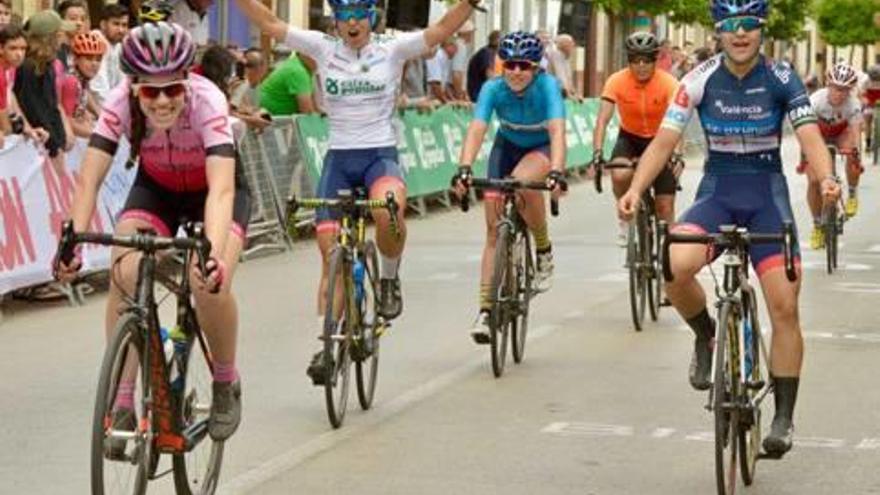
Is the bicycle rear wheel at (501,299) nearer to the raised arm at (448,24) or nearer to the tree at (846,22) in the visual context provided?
the raised arm at (448,24)

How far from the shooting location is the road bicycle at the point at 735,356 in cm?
839

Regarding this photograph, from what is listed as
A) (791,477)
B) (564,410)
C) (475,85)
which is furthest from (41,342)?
(475,85)

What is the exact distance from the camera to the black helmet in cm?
1553

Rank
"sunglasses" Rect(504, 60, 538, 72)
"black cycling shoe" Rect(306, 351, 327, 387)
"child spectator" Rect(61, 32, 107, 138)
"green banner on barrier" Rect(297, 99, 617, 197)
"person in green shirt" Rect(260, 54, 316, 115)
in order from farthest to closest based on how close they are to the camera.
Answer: "green banner on barrier" Rect(297, 99, 617, 197) → "person in green shirt" Rect(260, 54, 316, 115) → "child spectator" Rect(61, 32, 107, 138) → "sunglasses" Rect(504, 60, 538, 72) → "black cycling shoe" Rect(306, 351, 327, 387)

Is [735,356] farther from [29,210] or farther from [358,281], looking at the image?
[29,210]

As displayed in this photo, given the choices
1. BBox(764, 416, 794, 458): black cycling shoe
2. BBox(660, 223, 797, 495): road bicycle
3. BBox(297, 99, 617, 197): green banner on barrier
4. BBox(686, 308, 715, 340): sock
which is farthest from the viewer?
BBox(297, 99, 617, 197): green banner on barrier

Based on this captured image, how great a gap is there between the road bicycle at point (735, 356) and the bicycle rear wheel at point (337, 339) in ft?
6.26

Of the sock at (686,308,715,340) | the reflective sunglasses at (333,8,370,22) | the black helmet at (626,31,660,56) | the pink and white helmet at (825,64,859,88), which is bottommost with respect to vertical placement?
the sock at (686,308,715,340)

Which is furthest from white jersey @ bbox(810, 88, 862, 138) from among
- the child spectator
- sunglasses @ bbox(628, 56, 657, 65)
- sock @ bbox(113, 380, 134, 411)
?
sock @ bbox(113, 380, 134, 411)

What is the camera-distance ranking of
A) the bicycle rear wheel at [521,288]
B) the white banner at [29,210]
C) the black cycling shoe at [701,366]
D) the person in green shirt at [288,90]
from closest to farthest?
1. the black cycling shoe at [701,366]
2. the bicycle rear wheel at [521,288]
3. the white banner at [29,210]
4. the person in green shirt at [288,90]

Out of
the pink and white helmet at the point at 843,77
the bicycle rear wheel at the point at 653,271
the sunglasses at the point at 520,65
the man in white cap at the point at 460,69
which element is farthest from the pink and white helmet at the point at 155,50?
the man in white cap at the point at 460,69

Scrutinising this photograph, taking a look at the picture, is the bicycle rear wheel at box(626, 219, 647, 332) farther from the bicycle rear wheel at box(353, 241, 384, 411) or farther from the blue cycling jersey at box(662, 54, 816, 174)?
the blue cycling jersey at box(662, 54, 816, 174)

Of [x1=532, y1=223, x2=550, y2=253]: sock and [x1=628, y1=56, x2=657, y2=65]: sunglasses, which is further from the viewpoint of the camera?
[x1=628, y1=56, x2=657, y2=65]: sunglasses

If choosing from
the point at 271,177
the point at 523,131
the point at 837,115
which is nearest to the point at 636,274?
the point at 523,131
